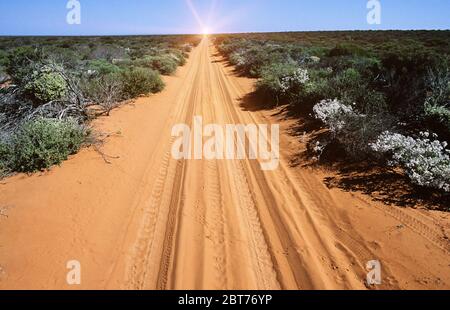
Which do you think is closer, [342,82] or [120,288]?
[120,288]

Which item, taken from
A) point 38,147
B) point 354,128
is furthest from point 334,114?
point 38,147

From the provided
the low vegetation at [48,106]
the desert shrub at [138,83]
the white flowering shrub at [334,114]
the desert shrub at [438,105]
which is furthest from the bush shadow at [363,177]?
the desert shrub at [138,83]

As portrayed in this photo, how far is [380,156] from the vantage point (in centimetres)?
638

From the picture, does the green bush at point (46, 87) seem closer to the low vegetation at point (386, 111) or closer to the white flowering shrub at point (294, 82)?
the low vegetation at point (386, 111)

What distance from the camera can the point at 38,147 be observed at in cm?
675

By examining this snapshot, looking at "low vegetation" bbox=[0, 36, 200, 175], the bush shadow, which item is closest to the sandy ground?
the bush shadow

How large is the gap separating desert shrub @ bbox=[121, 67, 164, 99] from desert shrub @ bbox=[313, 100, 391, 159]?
8.10 m

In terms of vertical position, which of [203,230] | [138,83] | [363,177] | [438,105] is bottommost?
[203,230]

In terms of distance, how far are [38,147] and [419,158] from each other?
7913mm

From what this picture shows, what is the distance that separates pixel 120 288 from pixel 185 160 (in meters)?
3.87

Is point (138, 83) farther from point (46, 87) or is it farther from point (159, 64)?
point (159, 64)

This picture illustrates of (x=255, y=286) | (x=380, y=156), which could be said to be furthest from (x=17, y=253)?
(x=380, y=156)

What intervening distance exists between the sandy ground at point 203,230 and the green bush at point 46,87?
3.52 m
